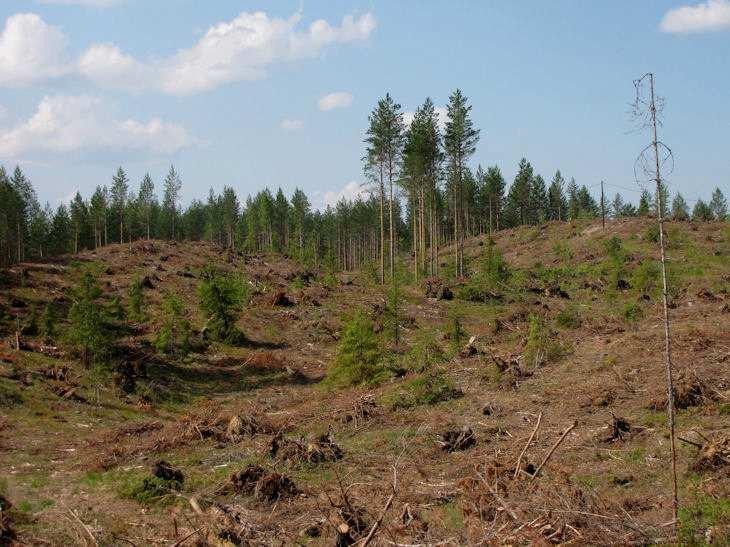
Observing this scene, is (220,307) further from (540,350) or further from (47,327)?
(540,350)

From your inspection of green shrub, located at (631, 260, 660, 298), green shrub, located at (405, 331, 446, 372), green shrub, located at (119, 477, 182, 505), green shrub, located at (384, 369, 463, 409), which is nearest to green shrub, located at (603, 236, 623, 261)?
green shrub, located at (631, 260, 660, 298)

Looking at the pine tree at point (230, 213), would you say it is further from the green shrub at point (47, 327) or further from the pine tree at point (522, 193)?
the green shrub at point (47, 327)

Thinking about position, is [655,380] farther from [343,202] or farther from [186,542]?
[343,202]

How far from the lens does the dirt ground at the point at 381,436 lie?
34.3 ft

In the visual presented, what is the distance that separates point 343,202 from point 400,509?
103 metres

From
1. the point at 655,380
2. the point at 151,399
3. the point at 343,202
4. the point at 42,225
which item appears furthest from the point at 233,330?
the point at 343,202

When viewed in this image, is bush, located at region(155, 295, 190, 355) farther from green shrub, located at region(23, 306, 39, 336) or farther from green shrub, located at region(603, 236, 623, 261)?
green shrub, located at region(603, 236, 623, 261)

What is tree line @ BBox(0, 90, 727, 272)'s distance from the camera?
171ft

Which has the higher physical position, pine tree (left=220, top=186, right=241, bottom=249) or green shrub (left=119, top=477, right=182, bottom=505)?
pine tree (left=220, top=186, right=241, bottom=249)

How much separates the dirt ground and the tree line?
1705 centimetres

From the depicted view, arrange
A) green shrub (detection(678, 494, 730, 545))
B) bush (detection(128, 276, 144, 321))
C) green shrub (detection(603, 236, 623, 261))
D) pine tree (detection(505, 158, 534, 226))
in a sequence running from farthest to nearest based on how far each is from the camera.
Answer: pine tree (detection(505, 158, 534, 226)), green shrub (detection(603, 236, 623, 261)), bush (detection(128, 276, 144, 321)), green shrub (detection(678, 494, 730, 545))

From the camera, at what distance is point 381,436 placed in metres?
17.3

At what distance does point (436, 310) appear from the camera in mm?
42406

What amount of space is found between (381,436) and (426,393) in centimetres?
359
